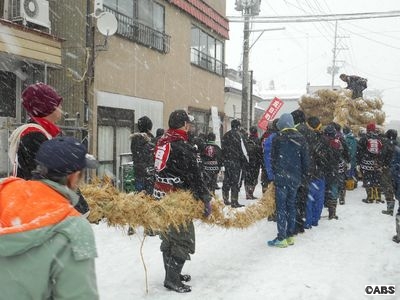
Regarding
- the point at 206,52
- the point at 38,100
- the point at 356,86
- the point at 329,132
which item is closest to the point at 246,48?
the point at 206,52

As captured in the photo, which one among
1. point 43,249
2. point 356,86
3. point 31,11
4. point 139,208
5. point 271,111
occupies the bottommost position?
point 139,208

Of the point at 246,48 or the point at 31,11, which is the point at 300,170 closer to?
the point at 31,11

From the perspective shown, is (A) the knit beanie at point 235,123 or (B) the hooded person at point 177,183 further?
(A) the knit beanie at point 235,123

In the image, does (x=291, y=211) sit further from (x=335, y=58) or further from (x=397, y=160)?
(x=335, y=58)

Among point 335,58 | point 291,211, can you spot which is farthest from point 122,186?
point 335,58

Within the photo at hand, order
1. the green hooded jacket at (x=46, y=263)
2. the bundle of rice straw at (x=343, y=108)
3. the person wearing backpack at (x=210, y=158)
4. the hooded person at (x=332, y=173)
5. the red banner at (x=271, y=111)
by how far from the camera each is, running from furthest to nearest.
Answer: the red banner at (x=271, y=111)
the bundle of rice straw at (x=343, y=108)
the person wearing backpack at (x=210, y=158)
the hooded person at (x=332, y=173)
the green hooded jacket at (x=46, y=263)

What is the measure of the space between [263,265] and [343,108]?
9.02 m

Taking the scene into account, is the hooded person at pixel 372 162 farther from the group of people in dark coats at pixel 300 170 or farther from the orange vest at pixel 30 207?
the orange vest at pixel 30 207

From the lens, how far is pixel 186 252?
4.57 meters

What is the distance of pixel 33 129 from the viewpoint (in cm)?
307

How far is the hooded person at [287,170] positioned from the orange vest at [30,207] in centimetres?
500

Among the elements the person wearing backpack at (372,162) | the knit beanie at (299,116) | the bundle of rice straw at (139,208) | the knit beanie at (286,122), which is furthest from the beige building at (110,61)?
the person wearing backpack at (372,162)

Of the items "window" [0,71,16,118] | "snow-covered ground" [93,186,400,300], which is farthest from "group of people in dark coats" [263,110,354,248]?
"window" [0,71,16,118]

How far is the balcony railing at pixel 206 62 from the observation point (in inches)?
664
